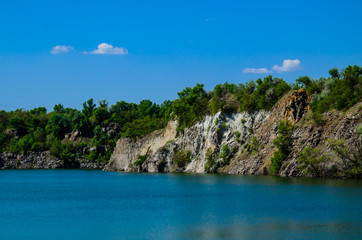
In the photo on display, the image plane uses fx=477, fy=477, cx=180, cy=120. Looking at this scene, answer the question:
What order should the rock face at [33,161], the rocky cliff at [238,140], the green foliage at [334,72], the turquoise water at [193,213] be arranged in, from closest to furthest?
the turquoise water at [193,213] → the rocky cliff at [238,140] → the green foliage at [334,72] → the rock face at [33,161]

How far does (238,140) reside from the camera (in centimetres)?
10612

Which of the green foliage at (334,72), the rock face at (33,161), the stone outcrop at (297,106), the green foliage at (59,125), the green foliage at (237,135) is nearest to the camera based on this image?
the stone outcrop at (297,106)

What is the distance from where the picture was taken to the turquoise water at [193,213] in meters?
36.7

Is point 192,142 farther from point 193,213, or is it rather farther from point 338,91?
point 193,213

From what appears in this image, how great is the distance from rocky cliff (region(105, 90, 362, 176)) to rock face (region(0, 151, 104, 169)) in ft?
141

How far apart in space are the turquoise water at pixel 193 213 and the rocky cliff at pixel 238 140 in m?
16.9

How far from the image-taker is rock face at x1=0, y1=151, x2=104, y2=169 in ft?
569

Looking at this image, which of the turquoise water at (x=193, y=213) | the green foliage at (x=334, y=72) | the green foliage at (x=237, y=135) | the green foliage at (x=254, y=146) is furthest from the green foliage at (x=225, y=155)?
the turquoise water at (x=193, y=213)

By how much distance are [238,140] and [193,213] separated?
6109 cm

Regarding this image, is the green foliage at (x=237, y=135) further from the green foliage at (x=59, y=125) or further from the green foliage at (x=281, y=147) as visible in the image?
the green foliage at (x=59, y=125)

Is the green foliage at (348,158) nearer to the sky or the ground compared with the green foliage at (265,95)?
nearer to the ground

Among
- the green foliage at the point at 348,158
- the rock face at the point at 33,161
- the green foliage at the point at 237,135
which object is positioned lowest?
the rock face at the point at 33,161

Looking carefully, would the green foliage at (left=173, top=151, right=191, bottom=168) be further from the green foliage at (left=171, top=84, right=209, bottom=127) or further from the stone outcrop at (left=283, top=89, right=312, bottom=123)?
the stone outcrop at (left=283, top=89, right=312, bottom=123)

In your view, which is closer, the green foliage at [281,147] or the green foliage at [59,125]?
the green foliage at [281,147]
